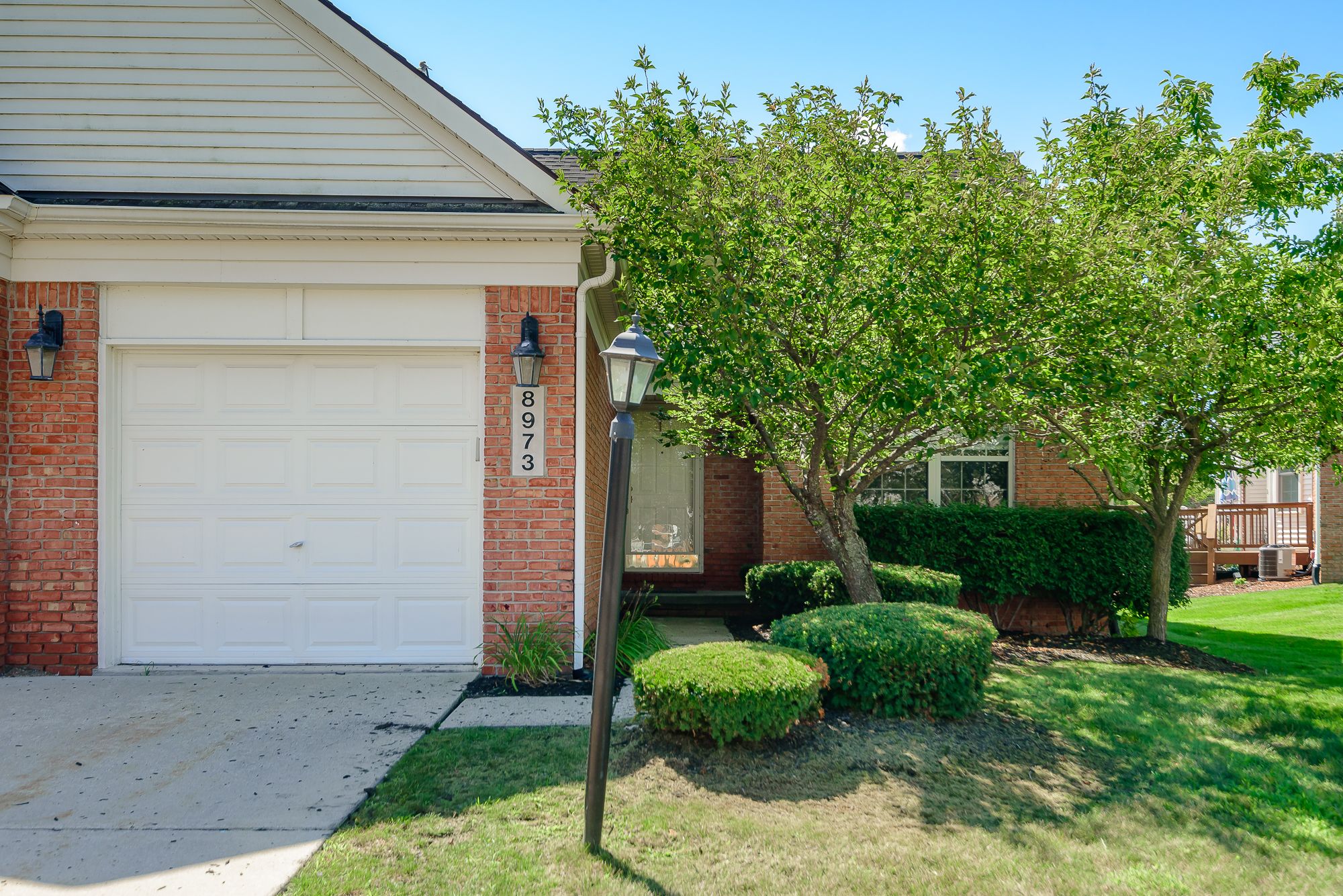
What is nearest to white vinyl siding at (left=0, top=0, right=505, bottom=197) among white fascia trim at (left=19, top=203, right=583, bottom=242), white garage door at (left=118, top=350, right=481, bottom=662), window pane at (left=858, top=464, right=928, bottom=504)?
→ white fascia trim at (left=19, top=203, right=583, bottom=242)

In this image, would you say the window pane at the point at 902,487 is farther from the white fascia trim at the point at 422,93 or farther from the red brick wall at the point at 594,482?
the white fascia trim at the point at 422,93

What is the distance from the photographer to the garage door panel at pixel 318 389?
6.54 meters

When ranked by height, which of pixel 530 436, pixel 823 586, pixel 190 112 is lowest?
pixel 823 586

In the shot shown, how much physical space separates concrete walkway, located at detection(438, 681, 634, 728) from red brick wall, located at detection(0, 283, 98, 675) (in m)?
3.21

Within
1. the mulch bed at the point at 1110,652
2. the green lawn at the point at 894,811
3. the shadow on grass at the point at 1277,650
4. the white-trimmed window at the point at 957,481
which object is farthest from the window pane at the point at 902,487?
the green lawn at the point at 894,811

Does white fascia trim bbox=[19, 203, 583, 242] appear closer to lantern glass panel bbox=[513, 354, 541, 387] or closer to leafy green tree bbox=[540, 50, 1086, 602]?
leafy green tree bbox=[540, 50, 1086, 602]

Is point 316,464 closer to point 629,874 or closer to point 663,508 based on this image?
point 629,874

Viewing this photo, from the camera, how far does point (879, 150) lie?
5.82m

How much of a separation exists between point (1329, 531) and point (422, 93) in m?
16.5

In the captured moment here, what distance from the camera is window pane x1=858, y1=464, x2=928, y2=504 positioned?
410 inches

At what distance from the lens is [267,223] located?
6.16 metres

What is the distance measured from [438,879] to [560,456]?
3532 millimetres

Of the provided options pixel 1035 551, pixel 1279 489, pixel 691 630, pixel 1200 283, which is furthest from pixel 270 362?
pixel 1279 489

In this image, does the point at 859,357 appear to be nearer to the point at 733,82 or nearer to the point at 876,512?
the point at 733,82
